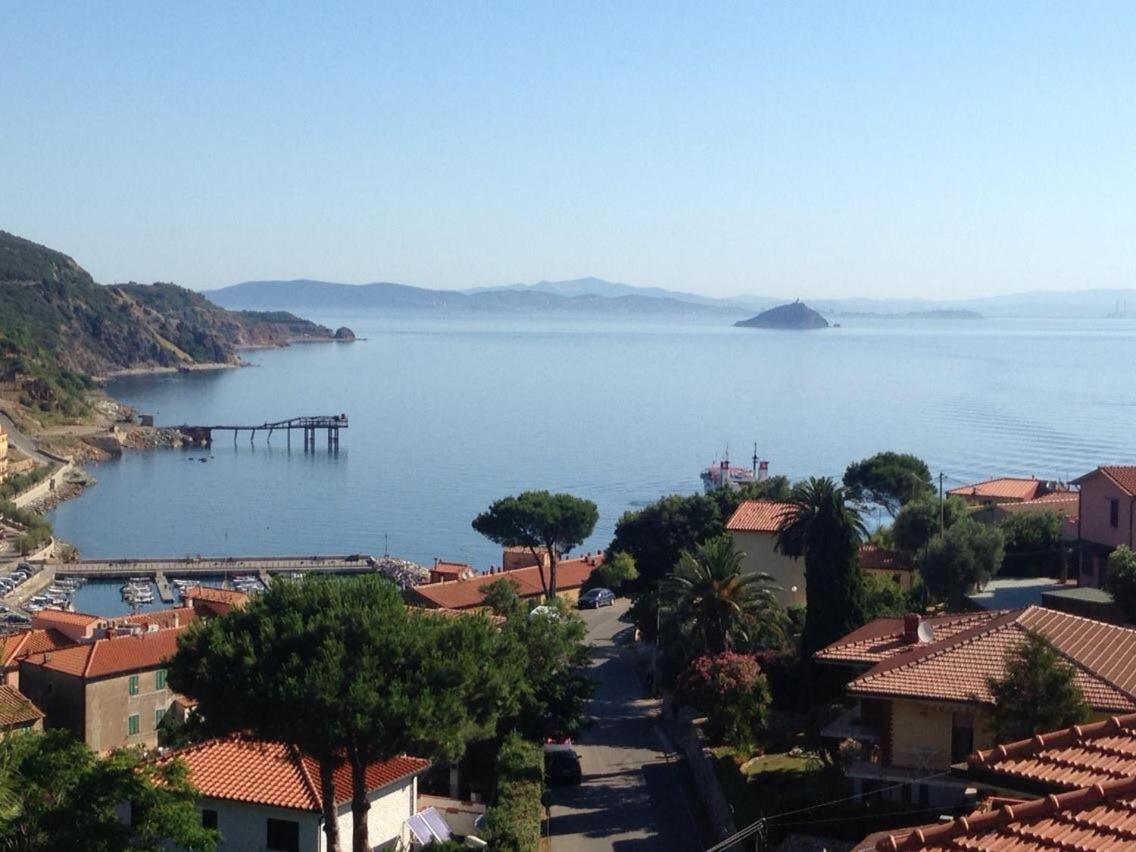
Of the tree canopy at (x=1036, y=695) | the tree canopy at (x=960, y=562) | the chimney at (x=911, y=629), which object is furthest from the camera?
the tree canopy at (x=960, y=562)

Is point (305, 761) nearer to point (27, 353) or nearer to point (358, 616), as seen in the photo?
point (358, 616)

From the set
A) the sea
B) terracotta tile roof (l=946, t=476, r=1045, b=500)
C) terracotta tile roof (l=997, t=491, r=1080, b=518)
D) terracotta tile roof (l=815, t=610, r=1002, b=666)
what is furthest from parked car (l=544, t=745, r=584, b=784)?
the sea

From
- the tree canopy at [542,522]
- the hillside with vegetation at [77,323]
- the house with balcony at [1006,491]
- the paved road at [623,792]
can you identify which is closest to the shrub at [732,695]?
the paved road at [623,792]

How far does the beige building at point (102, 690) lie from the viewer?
78.9ft

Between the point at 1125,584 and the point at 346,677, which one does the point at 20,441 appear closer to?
the point at 1125,584

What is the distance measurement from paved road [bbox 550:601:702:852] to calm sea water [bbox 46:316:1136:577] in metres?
34.3

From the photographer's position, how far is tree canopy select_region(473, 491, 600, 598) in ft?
131

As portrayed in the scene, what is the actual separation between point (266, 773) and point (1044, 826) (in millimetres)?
11659

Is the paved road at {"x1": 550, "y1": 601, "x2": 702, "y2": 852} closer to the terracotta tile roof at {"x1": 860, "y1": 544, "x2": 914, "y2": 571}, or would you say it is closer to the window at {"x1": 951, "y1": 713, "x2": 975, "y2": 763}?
the window at {"x1": 951, "y1": 713, "x2": 975, "y2": 763}

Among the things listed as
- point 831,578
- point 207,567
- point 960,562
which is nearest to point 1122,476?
point 960,562

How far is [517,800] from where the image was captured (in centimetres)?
1514

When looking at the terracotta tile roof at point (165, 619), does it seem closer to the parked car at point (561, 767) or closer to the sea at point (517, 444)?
the parked car at point (561, 767)

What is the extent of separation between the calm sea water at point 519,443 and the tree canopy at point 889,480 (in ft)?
63.4

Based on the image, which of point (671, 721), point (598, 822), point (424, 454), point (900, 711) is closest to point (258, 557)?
point (424, 454)
